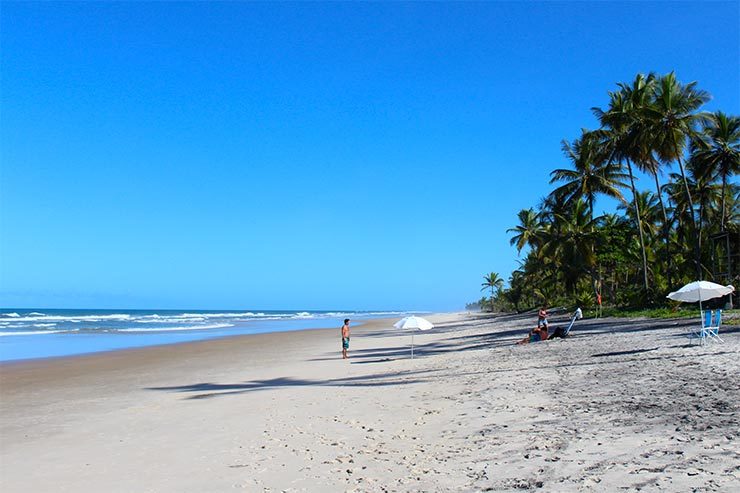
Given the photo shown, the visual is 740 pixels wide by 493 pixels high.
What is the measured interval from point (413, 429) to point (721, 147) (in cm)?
2987

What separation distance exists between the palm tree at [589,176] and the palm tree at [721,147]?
761cm

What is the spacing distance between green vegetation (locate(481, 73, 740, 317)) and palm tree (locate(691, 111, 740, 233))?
0.06 metres

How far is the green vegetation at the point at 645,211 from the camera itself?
2892 cm

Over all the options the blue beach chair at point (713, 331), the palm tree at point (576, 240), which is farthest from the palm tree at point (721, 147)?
the blue beach chair at point (713, 331)

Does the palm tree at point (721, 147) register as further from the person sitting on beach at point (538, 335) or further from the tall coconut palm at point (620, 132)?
the person sitting on beach at point (538, 335)

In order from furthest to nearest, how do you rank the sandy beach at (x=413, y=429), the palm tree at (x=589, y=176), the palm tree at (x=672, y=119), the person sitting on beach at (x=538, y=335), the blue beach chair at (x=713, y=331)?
the palm tree at (x=589, y=176)
the palm tree at (x=672, y=119)
the person sitting on beach at (x=538, y=335)
the blue beach chair at (x=713, y=331)
the sandy beach at (x=413, y=429)

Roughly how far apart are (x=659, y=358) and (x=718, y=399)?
4.32m

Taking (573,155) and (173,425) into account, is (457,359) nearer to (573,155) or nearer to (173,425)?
(173,425)

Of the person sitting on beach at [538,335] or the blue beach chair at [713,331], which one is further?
the person sitting on beach at [538,335]

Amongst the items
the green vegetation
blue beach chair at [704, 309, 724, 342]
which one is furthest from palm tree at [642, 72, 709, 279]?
blue beach chair at [704, 309, 724, 342]

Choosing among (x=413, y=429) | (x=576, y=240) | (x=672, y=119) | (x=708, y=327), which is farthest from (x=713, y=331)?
(x=576, y=240)

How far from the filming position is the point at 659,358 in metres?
11.1

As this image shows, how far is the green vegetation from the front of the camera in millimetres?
28922

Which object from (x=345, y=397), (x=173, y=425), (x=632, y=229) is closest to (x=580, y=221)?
(x=632, y=229)
